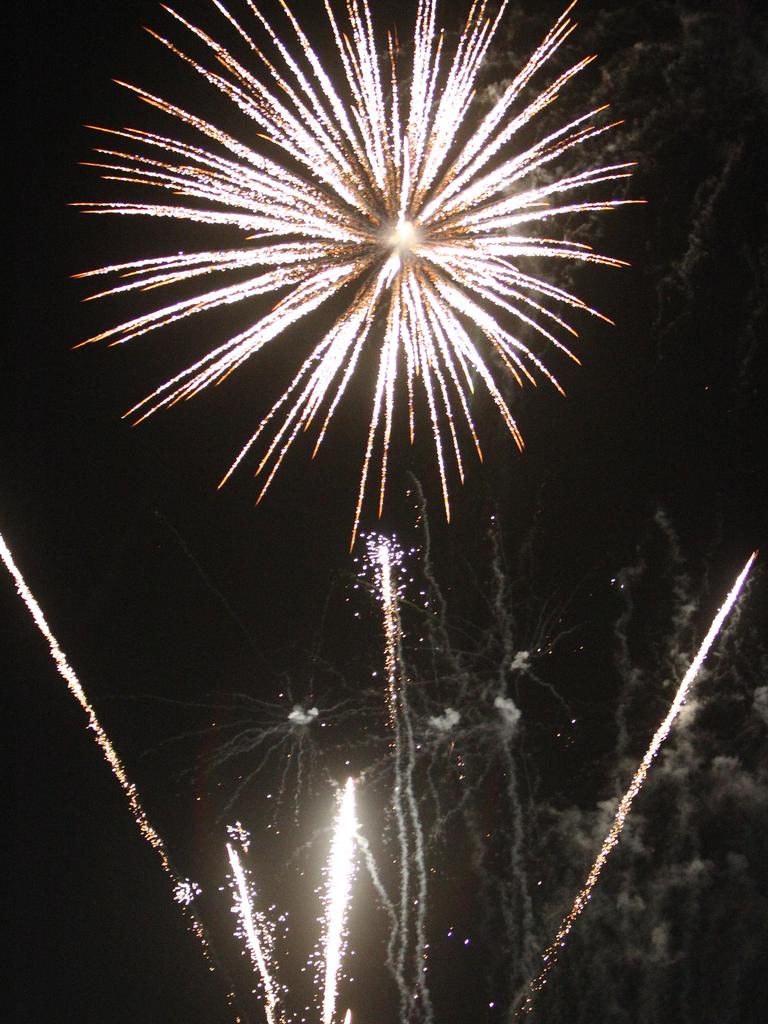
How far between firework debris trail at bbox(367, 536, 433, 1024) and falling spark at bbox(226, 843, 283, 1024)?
6.57 ft

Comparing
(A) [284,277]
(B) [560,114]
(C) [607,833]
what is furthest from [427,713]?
(B) [560,114]

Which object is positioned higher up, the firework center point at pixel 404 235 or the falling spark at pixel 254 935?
the firework center point at pixel 404 235

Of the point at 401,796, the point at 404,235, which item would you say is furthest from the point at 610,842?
the point at 404,235

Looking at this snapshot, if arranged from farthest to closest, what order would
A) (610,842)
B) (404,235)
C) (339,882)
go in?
(610,842) < (339,882) < (404,235)

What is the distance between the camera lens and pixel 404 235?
327 inches

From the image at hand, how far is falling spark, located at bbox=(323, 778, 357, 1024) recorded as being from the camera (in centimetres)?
1270

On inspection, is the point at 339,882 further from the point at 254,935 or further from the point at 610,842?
the point at 610,842

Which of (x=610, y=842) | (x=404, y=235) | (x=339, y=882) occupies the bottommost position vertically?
(x=610, y=842)

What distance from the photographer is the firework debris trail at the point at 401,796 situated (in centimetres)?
1194

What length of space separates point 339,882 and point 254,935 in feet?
5.27

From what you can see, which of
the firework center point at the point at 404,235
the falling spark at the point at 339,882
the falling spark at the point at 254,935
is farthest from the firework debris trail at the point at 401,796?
the firework center point at the point at 404,235

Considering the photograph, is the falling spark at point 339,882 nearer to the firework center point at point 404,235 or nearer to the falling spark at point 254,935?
the falling spark at point 254,935

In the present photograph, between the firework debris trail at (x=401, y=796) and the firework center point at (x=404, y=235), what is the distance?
458 cm

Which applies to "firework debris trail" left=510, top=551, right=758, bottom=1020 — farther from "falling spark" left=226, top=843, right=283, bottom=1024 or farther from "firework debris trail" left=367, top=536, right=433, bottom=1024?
"falling spark" left=226, top=843, right=283, bottom=1024
